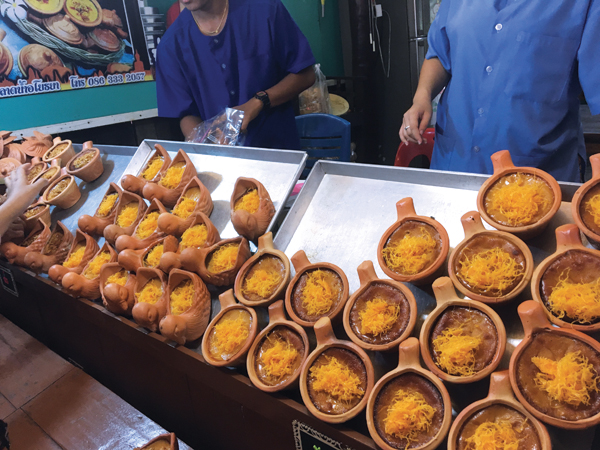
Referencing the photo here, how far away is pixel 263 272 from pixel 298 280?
0.41ft

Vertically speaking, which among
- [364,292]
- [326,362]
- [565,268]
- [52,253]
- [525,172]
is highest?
[525,172]

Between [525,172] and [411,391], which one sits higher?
[525,172]

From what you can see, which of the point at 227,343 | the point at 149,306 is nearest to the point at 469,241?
the point at 227,343

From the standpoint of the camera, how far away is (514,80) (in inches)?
57.4

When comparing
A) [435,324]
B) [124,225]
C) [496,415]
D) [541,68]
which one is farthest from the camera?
[124,225]

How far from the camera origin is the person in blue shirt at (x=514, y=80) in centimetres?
133

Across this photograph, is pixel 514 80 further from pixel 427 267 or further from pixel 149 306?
pixel 149 306

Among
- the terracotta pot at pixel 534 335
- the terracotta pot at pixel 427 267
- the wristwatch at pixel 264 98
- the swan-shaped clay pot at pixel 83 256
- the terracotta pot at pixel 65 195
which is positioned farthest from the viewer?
the wristwatch at pixel 264 98

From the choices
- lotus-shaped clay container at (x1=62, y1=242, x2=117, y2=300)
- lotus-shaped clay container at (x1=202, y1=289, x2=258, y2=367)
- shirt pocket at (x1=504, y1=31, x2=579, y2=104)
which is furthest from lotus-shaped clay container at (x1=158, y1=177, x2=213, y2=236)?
shirt pocket at (x1=504, y1=31, x2=579, y2=104)

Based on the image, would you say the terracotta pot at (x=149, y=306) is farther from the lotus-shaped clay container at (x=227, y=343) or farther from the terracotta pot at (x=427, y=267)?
the terracotta pot at (x=427, y=267)

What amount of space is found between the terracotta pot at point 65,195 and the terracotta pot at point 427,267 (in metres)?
1.84

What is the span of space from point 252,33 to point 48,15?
2.06 m

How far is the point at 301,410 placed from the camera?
869 mm

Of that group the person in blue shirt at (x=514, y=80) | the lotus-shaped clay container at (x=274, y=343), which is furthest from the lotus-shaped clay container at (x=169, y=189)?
the person in blue shirt at (x=514, y=80)
